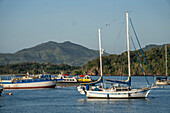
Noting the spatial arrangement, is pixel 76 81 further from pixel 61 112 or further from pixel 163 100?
pixel 61 112

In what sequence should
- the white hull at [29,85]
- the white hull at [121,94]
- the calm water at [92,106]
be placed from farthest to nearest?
the white hull at [29,85], the white hull at [121,94], the calm water at [92,106]

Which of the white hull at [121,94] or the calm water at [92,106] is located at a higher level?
the white hull at [121,94]

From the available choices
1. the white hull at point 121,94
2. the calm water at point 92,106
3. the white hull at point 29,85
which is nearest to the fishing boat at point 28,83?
the white hull at point 29,85

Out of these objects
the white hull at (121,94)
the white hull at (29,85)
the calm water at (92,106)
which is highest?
the white hull at (29,85)

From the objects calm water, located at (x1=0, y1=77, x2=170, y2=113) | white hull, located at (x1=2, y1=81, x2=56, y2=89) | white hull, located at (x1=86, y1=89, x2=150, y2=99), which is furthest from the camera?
white hull, located at (x1=2, y1=81, x2=56, y2=89)

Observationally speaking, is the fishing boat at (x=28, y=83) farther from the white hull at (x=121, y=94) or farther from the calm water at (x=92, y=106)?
the white hull at (x=121, y=94)

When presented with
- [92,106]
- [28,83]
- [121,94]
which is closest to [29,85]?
[28,83]

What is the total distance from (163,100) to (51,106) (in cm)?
2250

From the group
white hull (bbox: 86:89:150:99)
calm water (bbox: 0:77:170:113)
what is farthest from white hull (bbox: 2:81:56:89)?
white hull (bbox: 86:89:150:99)

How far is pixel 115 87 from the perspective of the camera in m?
71.6

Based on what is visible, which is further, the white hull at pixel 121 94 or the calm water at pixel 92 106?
the white hull at pixel 121 94

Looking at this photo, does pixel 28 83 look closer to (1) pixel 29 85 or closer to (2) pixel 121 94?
(1) pixel 29 85

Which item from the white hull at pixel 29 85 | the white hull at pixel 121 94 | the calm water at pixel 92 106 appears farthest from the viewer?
the white hull at pixel 29 85

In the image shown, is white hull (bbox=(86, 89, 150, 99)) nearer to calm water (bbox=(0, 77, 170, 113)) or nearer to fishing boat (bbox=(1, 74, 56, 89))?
calm water (bbox=(0, 77, 170, 113))
